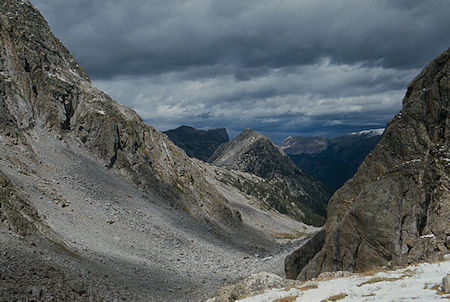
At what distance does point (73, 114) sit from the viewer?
251 feet

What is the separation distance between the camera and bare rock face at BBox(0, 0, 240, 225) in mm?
68562

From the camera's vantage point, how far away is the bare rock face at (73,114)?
68562 mm

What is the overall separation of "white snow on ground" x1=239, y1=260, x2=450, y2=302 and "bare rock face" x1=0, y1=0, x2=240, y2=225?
187 feet

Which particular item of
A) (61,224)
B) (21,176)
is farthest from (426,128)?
(21,176)

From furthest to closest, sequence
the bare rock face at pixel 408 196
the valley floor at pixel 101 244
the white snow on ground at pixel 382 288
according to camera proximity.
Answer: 1. the valley floor at pixel 101 244
2. the bare rock face at pixel 408 196
3. the white snow on ground at pixel 382 288

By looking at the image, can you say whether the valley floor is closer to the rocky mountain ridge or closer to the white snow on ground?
the rocky mountain ridge

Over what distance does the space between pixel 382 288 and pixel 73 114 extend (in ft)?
250

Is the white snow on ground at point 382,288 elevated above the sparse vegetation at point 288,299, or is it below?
above

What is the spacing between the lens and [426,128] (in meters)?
27.5

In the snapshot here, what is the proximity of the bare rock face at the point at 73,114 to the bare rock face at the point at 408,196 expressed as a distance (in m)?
55.4

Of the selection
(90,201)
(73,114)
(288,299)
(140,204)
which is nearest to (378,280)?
(288,299)

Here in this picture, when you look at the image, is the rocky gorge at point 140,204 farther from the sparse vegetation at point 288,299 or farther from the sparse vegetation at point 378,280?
the sparse vegetation at point 288,299

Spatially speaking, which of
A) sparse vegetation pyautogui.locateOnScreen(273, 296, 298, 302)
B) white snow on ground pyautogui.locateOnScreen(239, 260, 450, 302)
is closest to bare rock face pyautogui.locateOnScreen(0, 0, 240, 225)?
sparse vegetation pyautogui.locateOnScreen(273, 296, 298, 302)

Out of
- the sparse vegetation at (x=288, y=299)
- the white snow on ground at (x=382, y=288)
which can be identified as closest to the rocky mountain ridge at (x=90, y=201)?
the sparse vegetation at (x=288, y=299)
